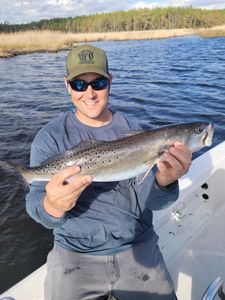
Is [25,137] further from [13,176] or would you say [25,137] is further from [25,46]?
[25,46]

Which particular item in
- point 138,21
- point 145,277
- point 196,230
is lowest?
point 138,21

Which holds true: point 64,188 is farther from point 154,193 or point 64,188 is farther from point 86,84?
point 86,84

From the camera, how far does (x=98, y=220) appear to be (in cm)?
279

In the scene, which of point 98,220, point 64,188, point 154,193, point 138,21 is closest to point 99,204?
point 98,220

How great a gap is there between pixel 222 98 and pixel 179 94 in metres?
1.96

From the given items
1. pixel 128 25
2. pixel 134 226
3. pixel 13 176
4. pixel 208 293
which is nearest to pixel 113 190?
pixel 134 226

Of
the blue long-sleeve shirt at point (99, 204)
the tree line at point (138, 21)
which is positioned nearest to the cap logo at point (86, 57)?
the blue long-sleeve shirt at point (99, 204)

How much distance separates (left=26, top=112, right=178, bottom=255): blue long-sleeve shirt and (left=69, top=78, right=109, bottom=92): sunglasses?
260mm

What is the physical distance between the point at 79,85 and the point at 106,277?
152cm

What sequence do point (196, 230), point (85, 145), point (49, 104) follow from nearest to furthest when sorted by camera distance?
point (85, 145), point (196, 230), point (49, 104)

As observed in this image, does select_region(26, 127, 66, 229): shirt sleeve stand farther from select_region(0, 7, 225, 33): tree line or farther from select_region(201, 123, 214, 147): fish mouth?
select_region(0, 7, 225, 33): tree line

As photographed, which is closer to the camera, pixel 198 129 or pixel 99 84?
pixel 198 129

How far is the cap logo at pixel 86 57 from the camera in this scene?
2.87 m

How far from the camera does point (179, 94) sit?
50.2 feet
